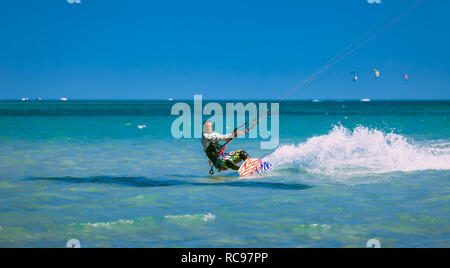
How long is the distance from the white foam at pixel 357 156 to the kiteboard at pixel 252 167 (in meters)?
1.44

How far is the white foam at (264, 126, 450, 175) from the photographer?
52.0ft

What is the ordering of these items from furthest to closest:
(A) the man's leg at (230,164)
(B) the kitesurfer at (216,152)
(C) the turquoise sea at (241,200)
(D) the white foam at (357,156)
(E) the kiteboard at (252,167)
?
(D) the white foam at (357,156) → (E) the kiteboard at (252,167) → (A) the man's leg at (230,164) → (B) the kitesurfer at (216,152) → (C) the turquoise sea at (241,200)

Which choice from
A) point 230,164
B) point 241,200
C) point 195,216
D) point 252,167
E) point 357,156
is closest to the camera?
point 195,216

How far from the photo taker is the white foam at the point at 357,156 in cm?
1586

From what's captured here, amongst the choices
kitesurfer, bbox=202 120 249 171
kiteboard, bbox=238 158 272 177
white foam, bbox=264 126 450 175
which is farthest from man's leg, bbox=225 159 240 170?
white foam, bbox=264 126 450 175

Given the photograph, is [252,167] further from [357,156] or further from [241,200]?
[357,156]

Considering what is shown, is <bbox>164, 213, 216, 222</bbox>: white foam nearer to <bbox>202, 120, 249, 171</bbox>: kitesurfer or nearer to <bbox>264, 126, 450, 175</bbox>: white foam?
<bbox>202, 120, 249, 171</bbox>: kitesurfer

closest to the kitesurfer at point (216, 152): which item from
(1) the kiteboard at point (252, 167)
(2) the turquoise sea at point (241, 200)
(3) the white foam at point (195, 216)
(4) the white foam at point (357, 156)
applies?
(1) the kiteboard at point (252, 167)

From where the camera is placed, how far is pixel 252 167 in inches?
581

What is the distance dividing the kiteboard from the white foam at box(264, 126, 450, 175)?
144 centimetres

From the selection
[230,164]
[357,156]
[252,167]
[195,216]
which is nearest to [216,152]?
[230,164]

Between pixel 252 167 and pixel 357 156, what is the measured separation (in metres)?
4.92

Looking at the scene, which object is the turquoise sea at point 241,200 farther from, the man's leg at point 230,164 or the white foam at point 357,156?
the man's leg at point 230,164
